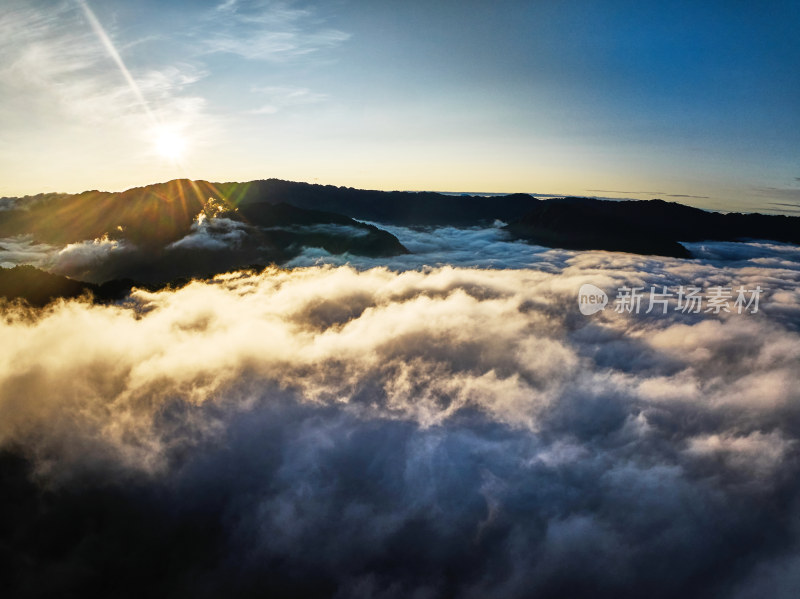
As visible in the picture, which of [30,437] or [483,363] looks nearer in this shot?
[30,437]

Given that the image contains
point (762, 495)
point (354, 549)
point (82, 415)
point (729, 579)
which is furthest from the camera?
point (82, 415)

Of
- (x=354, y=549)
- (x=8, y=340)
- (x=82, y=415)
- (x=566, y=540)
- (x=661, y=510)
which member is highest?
(x=8, y=340)

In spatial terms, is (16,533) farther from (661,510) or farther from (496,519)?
(661,510)

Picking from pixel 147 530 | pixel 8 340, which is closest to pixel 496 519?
pixel 147 530

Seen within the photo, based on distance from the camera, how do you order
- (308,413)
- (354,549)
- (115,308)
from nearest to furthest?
(354,549) < (308,413) < (115,308)

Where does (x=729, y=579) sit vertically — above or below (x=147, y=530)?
above

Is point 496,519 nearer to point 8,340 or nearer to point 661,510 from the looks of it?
point 661,510

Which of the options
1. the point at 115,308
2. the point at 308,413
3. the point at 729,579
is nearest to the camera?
the point at 729,579

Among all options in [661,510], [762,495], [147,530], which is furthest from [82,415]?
[762,495]

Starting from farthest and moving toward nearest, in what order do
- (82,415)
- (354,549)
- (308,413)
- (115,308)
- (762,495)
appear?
(115,308)
(308,413)
(82,415)
(354,549)
(762,495)
